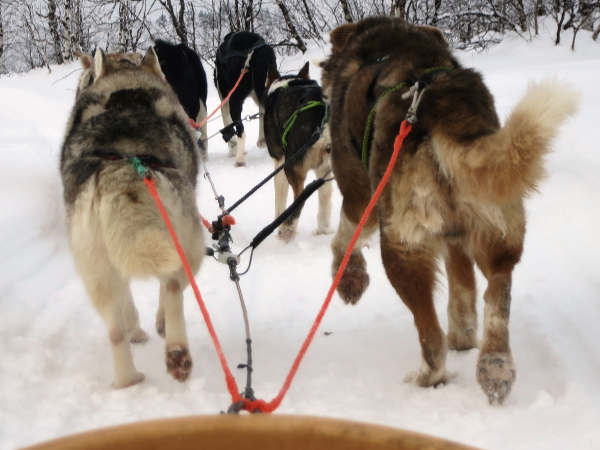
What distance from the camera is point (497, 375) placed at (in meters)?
2.23

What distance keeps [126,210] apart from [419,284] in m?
1.34

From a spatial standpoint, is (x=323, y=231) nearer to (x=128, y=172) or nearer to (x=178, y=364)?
(x=178, y=364)

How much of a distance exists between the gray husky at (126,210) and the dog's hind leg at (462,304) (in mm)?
1431

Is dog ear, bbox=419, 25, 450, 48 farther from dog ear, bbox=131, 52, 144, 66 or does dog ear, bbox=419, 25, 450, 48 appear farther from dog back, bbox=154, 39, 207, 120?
dog back, bbox=154, 39, 207, 120

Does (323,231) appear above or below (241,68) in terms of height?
below

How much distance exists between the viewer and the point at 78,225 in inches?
102

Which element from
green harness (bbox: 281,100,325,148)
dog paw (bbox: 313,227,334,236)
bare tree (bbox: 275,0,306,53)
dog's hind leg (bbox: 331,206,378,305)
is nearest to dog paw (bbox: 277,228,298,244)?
dog paw (bbox: 313,227,334,236)

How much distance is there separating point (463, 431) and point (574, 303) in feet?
5.62

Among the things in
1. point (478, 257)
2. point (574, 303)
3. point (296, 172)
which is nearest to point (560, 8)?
point (296, 172)

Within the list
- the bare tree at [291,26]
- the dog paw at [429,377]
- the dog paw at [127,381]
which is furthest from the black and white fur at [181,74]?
the bare tree at [291,26]

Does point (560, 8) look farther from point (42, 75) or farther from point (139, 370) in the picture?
point (42, 75)

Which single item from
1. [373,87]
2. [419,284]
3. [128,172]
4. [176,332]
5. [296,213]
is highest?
[373,87]

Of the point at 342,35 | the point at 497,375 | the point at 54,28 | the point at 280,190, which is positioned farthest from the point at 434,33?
the point at 54,28

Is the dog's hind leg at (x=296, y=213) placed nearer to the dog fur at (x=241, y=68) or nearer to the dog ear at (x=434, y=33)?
the dog ear at (x=434, y=33)
